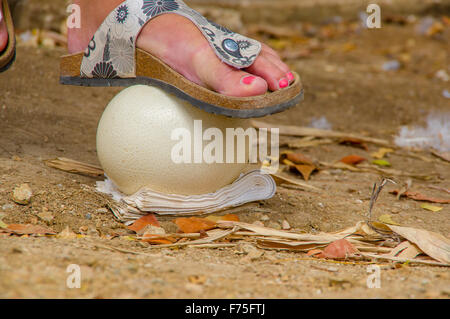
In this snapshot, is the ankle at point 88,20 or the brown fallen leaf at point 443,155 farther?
the brown fallen leaf at point 443,155

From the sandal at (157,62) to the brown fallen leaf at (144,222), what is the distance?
0.57 meters

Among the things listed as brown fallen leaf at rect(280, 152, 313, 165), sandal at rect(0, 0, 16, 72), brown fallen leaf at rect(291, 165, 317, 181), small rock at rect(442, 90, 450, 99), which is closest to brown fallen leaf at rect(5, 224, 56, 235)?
sandal at rect(0, 0, 16, 72)

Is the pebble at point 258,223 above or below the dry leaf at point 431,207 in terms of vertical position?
above

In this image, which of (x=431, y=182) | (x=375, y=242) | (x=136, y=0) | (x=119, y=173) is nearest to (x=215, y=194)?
(x=119, y=173)

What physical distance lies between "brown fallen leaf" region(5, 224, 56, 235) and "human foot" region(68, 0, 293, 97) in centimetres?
93

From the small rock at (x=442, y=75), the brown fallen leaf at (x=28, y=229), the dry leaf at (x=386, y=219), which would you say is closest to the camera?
the brown fallen leaf at (x=28, y=229)

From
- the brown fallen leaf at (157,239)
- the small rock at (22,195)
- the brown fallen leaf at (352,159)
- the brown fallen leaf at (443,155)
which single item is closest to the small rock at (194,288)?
the brown fallen leaf at (157,239)

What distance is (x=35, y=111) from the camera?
13.2 feet

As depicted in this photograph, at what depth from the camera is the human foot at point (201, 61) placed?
246cm

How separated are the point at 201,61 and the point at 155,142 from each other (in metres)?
0.42

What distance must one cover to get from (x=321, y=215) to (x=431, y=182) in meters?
1.17

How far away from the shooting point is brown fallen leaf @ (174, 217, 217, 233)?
255cm

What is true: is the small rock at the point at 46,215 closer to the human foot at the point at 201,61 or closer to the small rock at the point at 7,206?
the small rock at the point at 7,206

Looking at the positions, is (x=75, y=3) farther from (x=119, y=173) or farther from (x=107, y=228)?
(x=107, y=228)
